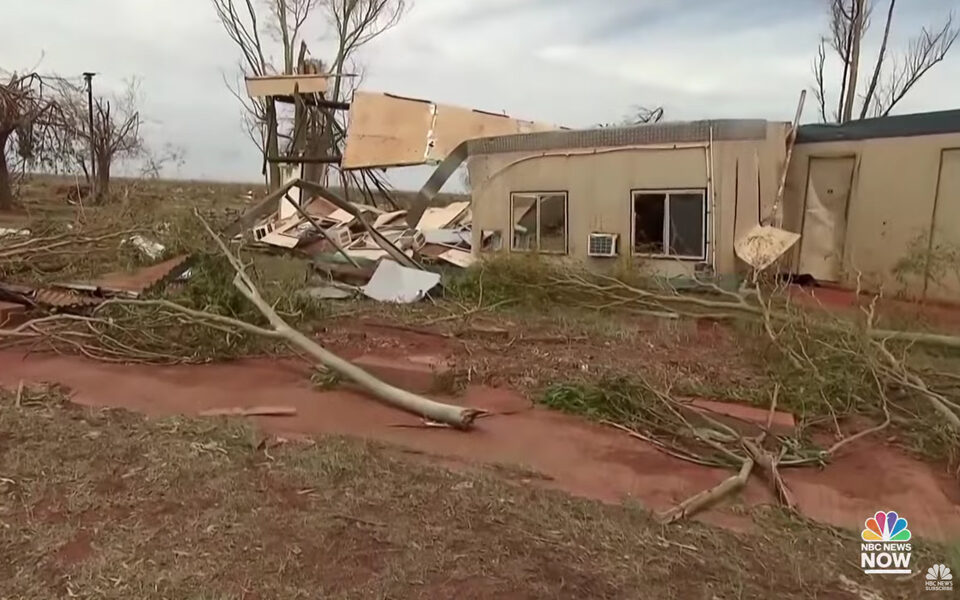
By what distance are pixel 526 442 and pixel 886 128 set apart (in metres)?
8.50

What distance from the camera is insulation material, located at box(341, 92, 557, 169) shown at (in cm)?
1600

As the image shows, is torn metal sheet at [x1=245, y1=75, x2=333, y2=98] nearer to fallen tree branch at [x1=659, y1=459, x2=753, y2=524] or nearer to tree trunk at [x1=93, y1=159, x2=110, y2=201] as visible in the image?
tree trunk at [x1=93, y1=159, x2=110, y2=201]

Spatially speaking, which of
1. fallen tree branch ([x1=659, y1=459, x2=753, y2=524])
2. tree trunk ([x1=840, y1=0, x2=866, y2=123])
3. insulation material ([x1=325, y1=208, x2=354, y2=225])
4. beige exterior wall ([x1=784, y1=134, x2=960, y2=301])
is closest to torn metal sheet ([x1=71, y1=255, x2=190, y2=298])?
insulation material ([x1=325, y1=208, x2=354, y2=225])

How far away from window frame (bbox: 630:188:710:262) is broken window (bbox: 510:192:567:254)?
3.88ft

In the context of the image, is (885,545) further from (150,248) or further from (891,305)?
(150,248)

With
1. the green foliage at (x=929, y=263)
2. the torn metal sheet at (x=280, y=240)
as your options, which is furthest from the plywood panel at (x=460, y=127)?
the green foliage at (x=929, y=263)

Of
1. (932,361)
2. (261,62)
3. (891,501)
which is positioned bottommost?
(891,501)

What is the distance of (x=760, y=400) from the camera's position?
5.95 m

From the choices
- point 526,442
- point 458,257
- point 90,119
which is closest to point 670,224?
point 458,257

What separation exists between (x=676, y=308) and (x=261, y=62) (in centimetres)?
2843

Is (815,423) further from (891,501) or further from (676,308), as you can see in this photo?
(676,308)

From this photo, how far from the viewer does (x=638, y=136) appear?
1077 cm

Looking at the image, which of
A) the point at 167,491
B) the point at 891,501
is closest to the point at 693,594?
the point at 891,501

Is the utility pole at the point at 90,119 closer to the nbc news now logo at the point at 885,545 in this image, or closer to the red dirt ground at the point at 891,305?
the red dirt ground at the point at 891,305
